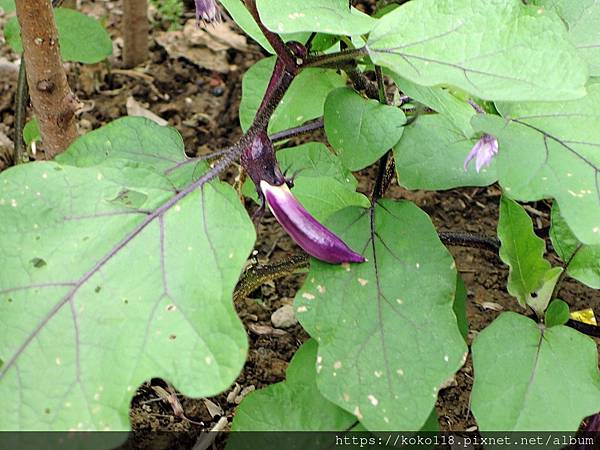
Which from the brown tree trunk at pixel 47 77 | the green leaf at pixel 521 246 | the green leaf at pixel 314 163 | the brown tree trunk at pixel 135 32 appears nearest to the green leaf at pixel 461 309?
the green leaf at pixel 521 246

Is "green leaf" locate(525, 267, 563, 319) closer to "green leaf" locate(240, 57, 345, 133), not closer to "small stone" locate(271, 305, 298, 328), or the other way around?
"green leaf" locate(240, 57, 345, 133)

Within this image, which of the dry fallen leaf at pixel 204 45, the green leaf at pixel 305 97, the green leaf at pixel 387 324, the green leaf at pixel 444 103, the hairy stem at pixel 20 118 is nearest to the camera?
the green leaf at pixel 387 324

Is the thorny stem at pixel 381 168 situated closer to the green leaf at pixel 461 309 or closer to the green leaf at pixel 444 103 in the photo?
the green leaf at pixel 444 103

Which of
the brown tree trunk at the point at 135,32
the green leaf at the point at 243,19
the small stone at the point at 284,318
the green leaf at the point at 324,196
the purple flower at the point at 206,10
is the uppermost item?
the purple flower at the point at 206,10

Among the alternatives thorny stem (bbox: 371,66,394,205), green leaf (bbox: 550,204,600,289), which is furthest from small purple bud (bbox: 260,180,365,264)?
green leaf (bbox: 550,204,600,289)

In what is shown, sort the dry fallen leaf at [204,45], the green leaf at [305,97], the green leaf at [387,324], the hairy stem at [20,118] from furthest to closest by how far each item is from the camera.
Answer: the dry fallen leaf at [204,45], the hairy stem at [20,118], the green leaf at [305,97], the green leaf at [387,324]

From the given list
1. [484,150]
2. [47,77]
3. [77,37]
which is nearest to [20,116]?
[77,37]

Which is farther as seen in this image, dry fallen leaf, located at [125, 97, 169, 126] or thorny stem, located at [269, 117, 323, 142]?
dry fallen leaf, located at [125, 97, 169, 126]
